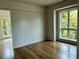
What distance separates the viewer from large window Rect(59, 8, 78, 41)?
4.92m

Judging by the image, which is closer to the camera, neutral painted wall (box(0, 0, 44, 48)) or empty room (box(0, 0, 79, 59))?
empty room (box(0, 0, 79, 59))

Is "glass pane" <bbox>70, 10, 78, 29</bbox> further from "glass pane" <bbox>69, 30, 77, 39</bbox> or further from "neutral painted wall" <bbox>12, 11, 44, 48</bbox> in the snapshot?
"neutral painted wall" <bbox>12, 11, 44, 48</bbox>

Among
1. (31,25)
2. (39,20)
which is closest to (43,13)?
(39,20)

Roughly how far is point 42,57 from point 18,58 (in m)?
0.92

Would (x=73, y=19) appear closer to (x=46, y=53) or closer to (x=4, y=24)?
(x=46, y=53)

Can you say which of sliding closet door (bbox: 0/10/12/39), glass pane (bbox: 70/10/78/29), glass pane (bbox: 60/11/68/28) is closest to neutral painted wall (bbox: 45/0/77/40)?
glass pane (bbox: 60/11/68/28)

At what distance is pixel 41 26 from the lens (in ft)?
19.2

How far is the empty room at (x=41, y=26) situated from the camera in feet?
13.4

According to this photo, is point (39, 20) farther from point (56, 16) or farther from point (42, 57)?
point (42, 57)

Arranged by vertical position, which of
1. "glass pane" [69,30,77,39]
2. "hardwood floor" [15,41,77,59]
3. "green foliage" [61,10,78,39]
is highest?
"green foliage" [61,10,78,39]

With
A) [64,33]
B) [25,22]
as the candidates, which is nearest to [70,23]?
[64,33]

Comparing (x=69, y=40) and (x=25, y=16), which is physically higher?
(x=25, y=16)

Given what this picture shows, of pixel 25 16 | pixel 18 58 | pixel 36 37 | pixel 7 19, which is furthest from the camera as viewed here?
pixel 7 19

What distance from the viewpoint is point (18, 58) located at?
310 cm
